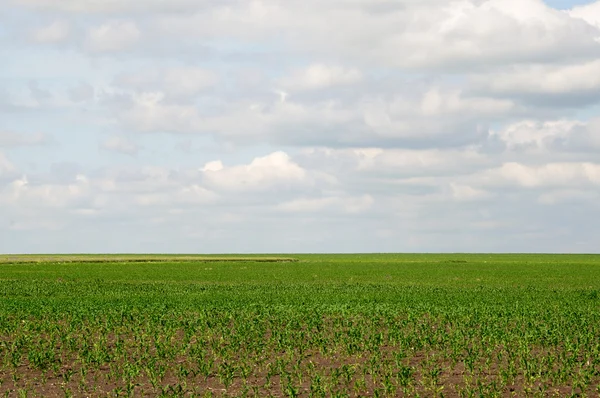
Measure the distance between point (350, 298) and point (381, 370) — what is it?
21096 mm

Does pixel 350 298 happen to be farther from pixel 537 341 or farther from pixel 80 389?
pixel 80 389

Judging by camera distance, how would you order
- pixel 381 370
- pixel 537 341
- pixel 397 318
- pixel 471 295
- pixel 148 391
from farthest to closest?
1. pixel 471 295
2. pixel 397 318
3. pixel 537 341
4. pixel 381 370
5. pixel 148 391

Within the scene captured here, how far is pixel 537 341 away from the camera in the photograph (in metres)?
25.6

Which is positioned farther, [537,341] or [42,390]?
[537,341]

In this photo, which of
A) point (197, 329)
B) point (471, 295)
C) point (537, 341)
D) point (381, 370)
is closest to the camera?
point (381, 370)

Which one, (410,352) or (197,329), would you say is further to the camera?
(197,329)

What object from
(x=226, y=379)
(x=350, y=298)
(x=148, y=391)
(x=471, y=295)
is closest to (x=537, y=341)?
(x=226, y=379)

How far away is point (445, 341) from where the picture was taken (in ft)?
82.5

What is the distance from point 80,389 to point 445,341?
11.5m

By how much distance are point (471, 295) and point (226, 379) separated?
28.6 meters

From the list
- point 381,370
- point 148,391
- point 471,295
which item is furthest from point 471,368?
point 471,295

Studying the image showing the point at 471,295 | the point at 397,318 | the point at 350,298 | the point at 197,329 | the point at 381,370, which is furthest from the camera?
the point at 471,295

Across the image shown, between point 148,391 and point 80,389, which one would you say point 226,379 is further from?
point 80,389

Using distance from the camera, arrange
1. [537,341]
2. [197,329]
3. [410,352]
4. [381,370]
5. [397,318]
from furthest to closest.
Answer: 1. [397,318]
2. [197,329]
3. [537,341]
4. [410,352]
5. [381,370]
